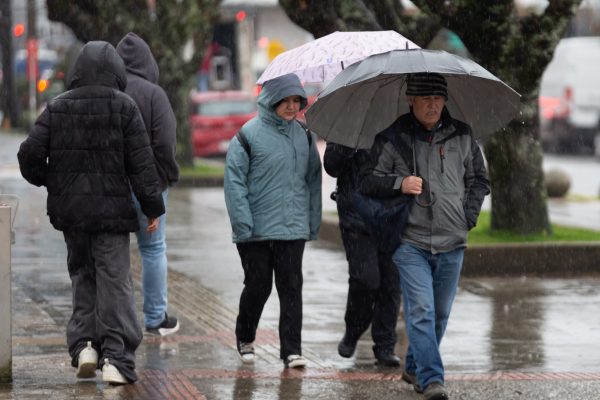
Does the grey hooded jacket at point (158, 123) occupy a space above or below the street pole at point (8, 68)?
above

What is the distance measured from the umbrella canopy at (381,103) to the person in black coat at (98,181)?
0.97 metres

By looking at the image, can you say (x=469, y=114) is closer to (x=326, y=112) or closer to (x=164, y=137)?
(x=326, y=112)

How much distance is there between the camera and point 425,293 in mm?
7230

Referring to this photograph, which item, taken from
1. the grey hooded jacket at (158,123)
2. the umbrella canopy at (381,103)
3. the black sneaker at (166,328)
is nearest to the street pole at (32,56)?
the black sneaker at (166,328)

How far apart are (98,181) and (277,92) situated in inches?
49.5

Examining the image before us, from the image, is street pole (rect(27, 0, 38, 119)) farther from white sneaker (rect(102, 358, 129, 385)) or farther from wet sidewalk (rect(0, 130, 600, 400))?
white sneaker (rect(102, 358, 129, 385))

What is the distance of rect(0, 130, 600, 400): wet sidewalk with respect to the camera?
25.0 feet

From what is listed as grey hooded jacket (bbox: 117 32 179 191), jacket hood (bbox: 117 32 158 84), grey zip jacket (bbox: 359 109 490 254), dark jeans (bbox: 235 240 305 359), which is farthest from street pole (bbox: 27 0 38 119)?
grey zip jacket (bbox: 359 109 490 254)

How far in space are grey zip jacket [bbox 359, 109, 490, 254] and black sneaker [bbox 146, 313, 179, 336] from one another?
94.9 inches

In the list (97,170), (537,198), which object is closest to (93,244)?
(97,170)

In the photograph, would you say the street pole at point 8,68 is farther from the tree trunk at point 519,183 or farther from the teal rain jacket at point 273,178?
the teal rain jacket at point 273,178

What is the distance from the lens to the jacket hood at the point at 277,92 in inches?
322

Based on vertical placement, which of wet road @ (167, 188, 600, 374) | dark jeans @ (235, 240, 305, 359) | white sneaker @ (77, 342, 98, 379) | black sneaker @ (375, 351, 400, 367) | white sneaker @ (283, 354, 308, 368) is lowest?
wet road @ (167, 188, 600, 374)

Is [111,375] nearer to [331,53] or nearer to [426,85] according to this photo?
[426,85]
